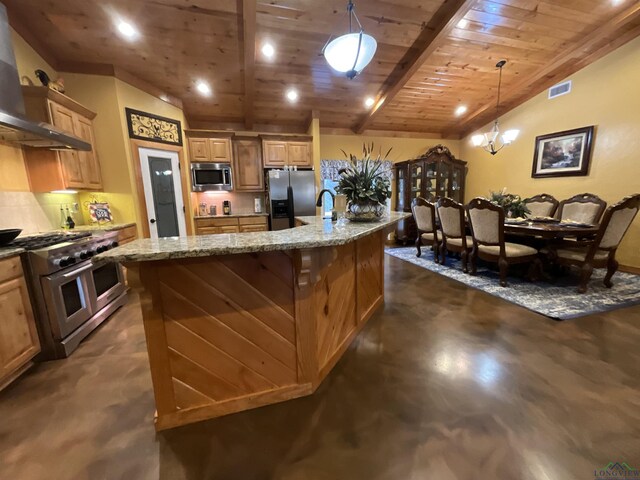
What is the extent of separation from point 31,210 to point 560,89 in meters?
7.62

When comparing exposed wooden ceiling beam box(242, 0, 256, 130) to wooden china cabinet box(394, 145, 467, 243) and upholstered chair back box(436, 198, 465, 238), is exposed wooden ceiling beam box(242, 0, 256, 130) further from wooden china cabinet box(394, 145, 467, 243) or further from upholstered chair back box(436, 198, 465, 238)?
wooden china cabinet box(394, 145, 467, 243)

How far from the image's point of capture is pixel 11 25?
97.6 inches

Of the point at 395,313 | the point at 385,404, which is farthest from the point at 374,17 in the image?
the point at 385,404

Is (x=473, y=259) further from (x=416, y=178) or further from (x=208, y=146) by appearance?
(x=208, y=146)

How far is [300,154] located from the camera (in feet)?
16.6

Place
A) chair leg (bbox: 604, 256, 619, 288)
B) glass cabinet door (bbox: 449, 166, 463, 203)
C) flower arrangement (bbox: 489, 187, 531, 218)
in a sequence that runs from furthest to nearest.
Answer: glass cabinet door (bbox: 449, 166, 463, 203) → flower arrangement (bbox: 489, 187, 531, 218) → chair leg (bbox: 604, 256, 619, 288)

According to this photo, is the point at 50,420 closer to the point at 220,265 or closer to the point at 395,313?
the point at 220,265

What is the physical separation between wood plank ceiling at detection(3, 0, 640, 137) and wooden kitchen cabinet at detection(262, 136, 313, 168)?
506 mm

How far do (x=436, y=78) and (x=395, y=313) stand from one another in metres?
4.08

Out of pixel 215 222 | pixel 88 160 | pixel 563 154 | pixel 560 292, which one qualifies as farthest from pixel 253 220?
pixel 563 154

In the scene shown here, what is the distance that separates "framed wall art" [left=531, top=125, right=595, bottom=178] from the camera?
409 cm

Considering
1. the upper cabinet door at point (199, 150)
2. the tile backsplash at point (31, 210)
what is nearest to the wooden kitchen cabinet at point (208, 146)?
the upper cabinet door at point (199, 150)

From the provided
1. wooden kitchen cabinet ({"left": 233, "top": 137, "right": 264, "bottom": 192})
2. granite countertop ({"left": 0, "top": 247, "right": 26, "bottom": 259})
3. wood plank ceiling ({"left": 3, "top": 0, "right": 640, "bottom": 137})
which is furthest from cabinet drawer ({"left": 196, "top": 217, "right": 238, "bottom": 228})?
granite countertop ({"left": 0, "top": 247, "right": 26, "bottom": 259})

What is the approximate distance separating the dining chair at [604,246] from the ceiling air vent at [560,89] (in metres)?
2.66
